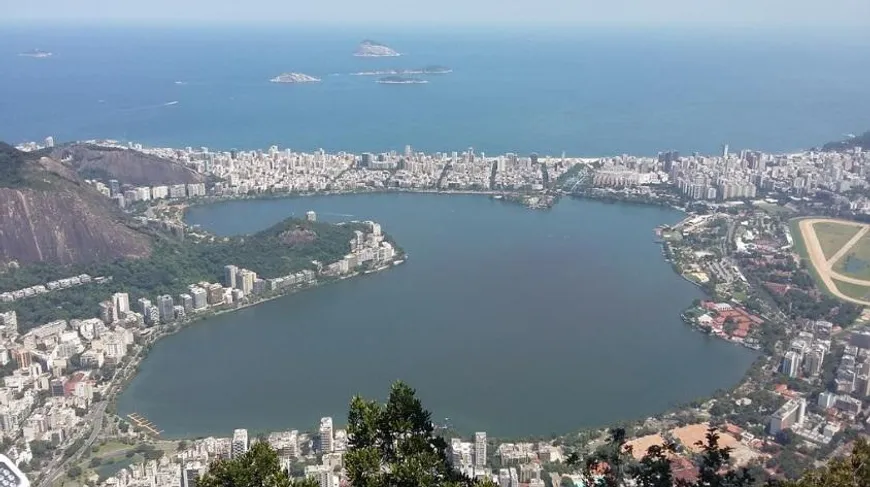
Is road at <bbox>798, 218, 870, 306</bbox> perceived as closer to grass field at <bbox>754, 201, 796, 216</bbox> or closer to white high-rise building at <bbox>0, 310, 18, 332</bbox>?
grass field at <bbox>754, 201, 796, 216</bbox>

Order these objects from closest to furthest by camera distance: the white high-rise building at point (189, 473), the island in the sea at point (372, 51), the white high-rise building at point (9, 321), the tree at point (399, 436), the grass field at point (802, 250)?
the tree at point (399, 436), the white high-rise building at point (189, 473), the white high-rise building at point (9, 321), the grass field at point (802, 250), the island in the sea at point (372, 51)

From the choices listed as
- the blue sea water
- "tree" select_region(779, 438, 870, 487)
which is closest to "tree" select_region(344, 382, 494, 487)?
"tree" select_region(779, 438, 870, 487)

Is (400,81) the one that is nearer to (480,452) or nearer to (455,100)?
(455,100)

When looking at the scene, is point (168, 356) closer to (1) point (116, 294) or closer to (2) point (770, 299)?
(1) point (116, 294)

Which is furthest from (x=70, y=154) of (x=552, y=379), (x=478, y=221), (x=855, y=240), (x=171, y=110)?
(x=855, y=240)

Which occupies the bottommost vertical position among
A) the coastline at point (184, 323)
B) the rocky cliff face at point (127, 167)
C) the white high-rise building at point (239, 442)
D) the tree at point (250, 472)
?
the coastline at point (184, 323)

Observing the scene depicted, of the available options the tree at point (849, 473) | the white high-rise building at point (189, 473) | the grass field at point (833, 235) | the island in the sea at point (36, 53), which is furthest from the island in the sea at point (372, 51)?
the tree at point (849, 473)

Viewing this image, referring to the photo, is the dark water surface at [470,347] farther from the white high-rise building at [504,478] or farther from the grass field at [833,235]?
the grass field at [833,235]
